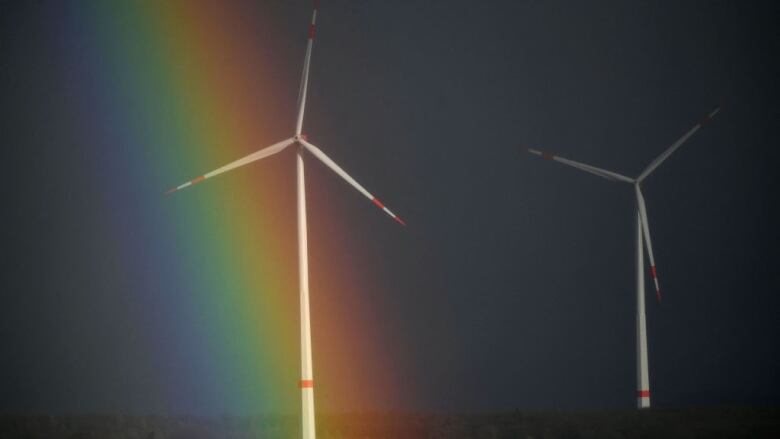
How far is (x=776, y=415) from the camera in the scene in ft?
230

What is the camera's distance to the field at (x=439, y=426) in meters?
56.0

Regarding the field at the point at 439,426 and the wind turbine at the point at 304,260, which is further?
the field at the point at 439,426

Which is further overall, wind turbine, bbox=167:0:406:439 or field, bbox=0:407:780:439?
field, bbox=0:407:780:439

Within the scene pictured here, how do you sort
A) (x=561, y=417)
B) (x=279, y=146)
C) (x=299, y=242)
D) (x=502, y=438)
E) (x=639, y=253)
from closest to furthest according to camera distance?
(x=299, y=242) → (x=279, y=146) → (x=502, y=438) → (x=639, y=253) → (x=561, y=417)

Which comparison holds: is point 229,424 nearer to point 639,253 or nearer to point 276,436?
point 276,436

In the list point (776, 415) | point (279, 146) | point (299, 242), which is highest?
point (279, 146)

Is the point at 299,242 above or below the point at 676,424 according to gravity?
above

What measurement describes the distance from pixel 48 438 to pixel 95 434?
331 centimetres

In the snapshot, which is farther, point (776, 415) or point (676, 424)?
point (776, 415)

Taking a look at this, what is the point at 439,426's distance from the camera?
6406 centimetres

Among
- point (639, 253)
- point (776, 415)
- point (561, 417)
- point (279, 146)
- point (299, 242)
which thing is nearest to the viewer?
point (299, 242)

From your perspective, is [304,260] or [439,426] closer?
[304,260]

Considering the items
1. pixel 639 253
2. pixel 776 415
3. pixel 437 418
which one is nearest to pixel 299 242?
pixel 639 253

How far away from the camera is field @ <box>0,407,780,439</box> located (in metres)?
56.0
